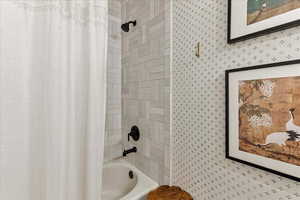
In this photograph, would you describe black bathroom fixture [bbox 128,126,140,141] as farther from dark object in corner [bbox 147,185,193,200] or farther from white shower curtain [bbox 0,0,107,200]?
white shower curtain [bbox 0,0,107,200]

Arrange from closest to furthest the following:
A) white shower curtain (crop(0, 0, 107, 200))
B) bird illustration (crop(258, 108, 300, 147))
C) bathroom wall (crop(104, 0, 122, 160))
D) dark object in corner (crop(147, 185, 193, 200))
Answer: bird illustration (crop(258, 108, 300, 147)) → white shower curtain (crop(0, 0, 107, 200)) → dark object in corner (crop(147, 185, 193, 200)) → bathroom wall (crop(104, 0, 122, 160))

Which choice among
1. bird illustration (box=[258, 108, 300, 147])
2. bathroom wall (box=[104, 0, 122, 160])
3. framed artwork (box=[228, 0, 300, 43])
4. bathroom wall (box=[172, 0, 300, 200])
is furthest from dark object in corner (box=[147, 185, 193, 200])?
framed artwork (box=[228, 0, 300, 43])

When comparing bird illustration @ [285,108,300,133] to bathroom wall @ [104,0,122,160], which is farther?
bathroom wall @ [104,0,122,160]

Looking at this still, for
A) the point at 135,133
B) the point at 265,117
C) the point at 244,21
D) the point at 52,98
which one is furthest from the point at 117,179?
the point at 244,21

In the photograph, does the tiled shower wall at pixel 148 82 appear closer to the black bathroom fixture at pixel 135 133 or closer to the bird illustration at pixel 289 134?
the black bathroom fixture at pixel 135 133

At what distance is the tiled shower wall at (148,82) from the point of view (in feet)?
4.09

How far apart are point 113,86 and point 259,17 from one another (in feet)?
4.40

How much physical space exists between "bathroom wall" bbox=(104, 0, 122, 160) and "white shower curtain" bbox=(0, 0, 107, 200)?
86 centimetres

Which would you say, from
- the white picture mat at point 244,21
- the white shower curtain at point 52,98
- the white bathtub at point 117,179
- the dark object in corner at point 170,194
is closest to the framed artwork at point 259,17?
the white picture mat at point 244,21

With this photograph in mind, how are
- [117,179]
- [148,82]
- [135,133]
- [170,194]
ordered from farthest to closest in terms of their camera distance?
1. [117,179]
2. [135,133]
3. [148,82]
4. [170,194]

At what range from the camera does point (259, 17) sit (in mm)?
702

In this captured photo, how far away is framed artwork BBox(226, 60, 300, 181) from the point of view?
612mm

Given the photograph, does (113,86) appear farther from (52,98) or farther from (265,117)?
(265,117)

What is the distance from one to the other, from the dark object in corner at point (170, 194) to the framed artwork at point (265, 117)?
0.42m
